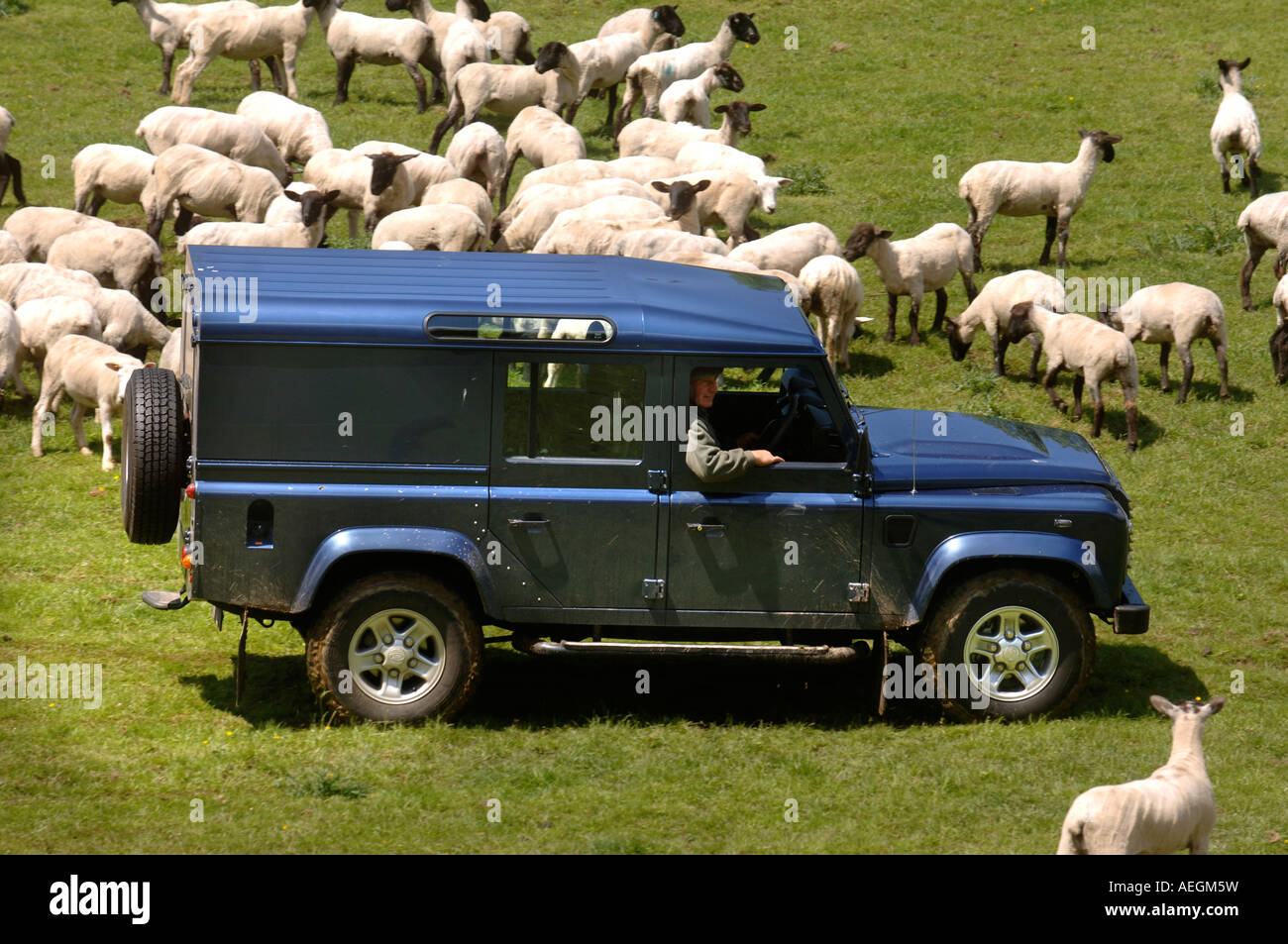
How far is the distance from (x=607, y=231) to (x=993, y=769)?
955 centimetres

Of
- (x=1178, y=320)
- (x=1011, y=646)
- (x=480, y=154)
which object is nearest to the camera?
(x=1011, y=646)

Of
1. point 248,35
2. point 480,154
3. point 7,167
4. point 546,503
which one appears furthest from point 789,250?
point 248,35

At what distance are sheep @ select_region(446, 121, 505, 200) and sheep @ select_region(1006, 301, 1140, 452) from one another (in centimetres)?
Answer: 851

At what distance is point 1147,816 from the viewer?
6.15 metres

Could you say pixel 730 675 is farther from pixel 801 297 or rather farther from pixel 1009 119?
pixel 1009 119

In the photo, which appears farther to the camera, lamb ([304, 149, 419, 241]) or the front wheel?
lamb ([304, 149, 419, 241])

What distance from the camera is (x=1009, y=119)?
2419 centimetres

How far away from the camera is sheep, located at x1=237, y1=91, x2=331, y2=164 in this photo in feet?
70.2

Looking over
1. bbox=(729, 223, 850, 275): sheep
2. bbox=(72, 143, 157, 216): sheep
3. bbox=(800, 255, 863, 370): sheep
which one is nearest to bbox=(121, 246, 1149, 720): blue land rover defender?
bbox=(800, 255, 863, 370): sheep

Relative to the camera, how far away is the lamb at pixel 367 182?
60.3 feet

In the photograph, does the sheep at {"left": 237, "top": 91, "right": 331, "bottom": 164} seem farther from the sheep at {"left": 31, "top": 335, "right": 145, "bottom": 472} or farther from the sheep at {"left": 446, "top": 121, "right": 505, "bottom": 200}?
the sheep at {"left": 31, "top": 335, "right": 145, "bottom": 472}

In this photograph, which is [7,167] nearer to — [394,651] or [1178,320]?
[394,651]

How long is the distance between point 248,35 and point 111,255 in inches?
393

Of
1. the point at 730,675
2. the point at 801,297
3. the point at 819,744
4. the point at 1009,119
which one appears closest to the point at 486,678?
the point at 730,675
